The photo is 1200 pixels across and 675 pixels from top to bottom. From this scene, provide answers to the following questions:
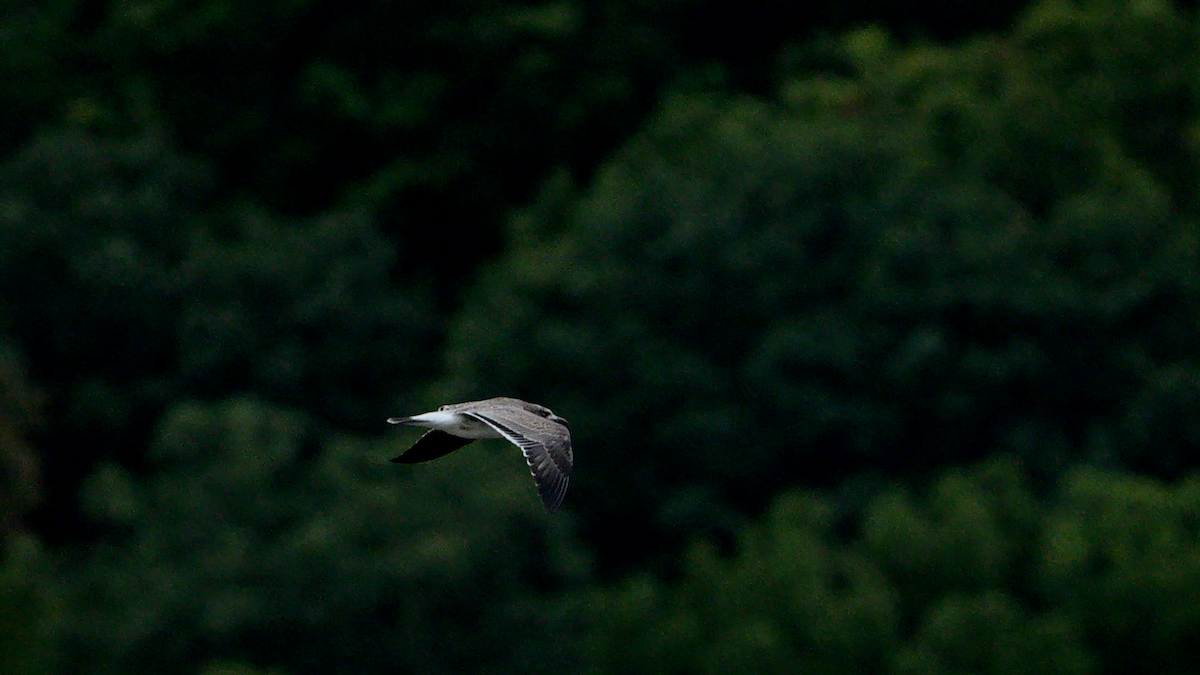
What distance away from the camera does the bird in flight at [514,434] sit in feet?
42.4

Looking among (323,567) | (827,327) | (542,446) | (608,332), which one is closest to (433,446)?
(542,446)

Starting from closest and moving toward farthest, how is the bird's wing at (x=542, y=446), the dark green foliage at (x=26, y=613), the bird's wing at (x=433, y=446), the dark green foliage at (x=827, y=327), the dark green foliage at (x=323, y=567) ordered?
the bird's wing at (x=542, y=446)
the bird's wing at (x=433, y=446)
the dark green foliage at (x=26, y=613)
the dark green foliage at (x=323, y=567)
the dark green foliage at (x=827, y=327)

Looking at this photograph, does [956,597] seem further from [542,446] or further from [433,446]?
[542,446]

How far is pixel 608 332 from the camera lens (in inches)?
1329

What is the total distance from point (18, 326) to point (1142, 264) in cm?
1680

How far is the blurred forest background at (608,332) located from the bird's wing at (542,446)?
1471 centimetres

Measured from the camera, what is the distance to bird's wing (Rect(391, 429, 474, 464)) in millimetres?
14570

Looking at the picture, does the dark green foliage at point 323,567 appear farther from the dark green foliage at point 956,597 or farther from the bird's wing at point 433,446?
the bird's wing at point 433,446

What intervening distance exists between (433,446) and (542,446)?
1687 millimetres

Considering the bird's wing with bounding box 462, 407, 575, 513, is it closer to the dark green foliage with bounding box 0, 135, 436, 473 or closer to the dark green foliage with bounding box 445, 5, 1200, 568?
the dark green foliage with bounding box 445, 5, 1200, 568

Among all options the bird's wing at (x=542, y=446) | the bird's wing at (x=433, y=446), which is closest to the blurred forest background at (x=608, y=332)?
the bird's wing at (x=433, y=446)

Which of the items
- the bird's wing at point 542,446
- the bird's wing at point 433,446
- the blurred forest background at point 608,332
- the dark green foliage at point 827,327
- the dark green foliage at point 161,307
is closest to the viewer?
the bird's wing at point 542,446

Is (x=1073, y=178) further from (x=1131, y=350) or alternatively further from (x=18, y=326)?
(x=18, y=326)

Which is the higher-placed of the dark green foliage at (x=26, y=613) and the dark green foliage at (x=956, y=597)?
the dark green foliage at (x=26, y=613)
